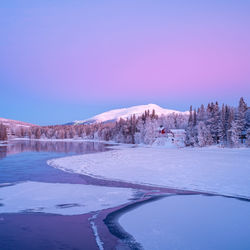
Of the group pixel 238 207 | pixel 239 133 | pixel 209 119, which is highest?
pixel 209 119

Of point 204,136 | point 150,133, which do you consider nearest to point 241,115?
point 204,136

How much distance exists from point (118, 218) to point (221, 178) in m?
14.2

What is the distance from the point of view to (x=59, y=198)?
16.3m

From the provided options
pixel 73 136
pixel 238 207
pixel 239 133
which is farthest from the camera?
pixel 73 136

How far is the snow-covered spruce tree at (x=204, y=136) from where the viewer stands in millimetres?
71375

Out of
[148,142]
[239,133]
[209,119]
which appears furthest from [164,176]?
[148,142]

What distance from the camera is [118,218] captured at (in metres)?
12.4

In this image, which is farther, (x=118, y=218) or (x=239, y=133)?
(x=239, y=133)

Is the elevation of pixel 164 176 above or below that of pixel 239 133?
below

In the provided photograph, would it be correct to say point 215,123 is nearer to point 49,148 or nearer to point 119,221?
point 49,148

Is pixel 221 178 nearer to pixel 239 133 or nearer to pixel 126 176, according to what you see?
pixel 126 176

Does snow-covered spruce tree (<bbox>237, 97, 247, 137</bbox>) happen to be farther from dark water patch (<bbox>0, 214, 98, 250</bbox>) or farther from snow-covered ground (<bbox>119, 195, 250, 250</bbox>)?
dark water patch (<bbox>0, 214, 98, 250</bbox>)

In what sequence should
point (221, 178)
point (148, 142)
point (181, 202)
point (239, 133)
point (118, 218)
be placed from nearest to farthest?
point (118, 218)
point (181, 202)
point (221, 178)
point (239, 133)
point (148, 142)

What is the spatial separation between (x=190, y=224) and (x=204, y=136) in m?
64.4
